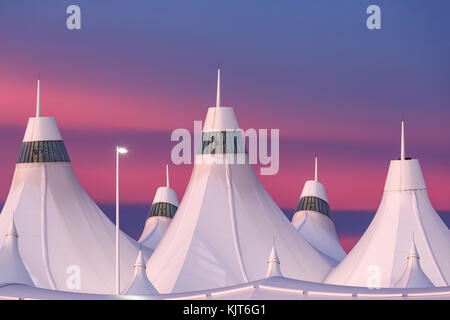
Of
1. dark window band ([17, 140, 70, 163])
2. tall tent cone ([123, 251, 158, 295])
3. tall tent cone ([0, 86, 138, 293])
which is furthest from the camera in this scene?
dark window band ([17, 140, 70, 163])

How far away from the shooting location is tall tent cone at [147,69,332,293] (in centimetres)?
5131

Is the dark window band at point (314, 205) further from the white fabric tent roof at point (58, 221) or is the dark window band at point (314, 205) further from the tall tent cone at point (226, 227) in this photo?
the white fabric tent roof at point (58, 221)

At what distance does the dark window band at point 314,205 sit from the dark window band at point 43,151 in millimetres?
18501

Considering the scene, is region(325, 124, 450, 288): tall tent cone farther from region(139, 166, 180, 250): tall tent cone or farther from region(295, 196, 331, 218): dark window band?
region(139, 166, 180, 250): tall tent cone

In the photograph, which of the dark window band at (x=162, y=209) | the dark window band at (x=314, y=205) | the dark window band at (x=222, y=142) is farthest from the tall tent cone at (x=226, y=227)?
the dark window band at (x=162, y=209)

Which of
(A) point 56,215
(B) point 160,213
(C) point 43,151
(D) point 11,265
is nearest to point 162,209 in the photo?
(B) point 160,213

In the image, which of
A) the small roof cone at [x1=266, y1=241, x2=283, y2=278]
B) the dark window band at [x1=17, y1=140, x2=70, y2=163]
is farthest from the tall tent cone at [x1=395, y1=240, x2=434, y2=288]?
the dark window band at [x1=17, y1=140, x2=70, y2=163]

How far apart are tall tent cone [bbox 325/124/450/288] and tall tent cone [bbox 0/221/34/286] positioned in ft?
39.2

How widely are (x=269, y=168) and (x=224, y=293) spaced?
2445 centimetres

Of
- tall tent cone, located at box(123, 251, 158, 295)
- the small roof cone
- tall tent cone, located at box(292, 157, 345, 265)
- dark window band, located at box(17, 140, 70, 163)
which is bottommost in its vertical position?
tall tent cone, located at box(123, 251, 158, 295)

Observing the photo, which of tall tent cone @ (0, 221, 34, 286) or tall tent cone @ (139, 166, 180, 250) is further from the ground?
tall tent cone @ (139, 166, 180, 250)
